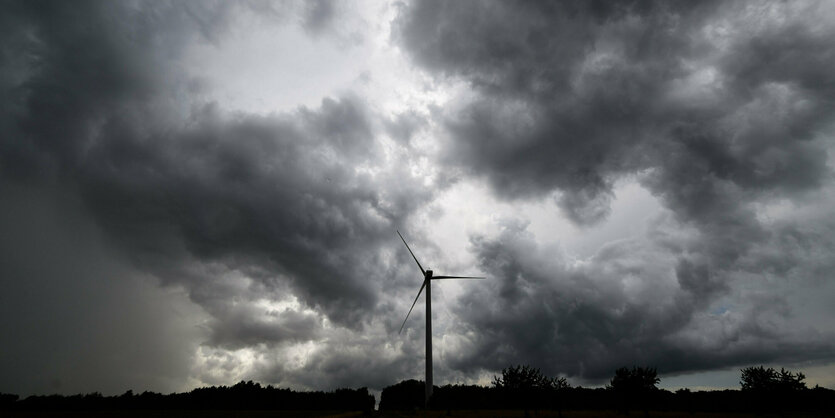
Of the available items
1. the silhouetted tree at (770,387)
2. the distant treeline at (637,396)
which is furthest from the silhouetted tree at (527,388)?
the silhouetted tree at (770,387)

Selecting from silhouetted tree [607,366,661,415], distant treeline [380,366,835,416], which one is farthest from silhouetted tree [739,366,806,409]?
silhouetted tree [607,366,661,415]

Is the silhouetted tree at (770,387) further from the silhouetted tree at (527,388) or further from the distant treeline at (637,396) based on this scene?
the silhouetted tree at (527,388)

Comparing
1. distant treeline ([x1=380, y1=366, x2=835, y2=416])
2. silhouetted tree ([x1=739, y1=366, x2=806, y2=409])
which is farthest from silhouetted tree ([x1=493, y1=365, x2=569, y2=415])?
silhouetted tree ([x1=739, y1=366, x2=806, y2=409])

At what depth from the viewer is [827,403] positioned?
103625mm

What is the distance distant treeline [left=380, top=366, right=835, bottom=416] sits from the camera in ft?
300

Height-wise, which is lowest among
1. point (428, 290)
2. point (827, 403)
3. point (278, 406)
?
point (278, 406)

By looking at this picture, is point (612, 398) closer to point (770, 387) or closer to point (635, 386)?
point (635, 386)

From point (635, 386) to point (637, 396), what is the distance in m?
1.94

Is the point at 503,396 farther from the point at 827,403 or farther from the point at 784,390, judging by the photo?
the point at 827,403

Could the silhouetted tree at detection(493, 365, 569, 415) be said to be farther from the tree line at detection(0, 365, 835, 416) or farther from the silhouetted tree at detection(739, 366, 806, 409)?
the silhouetted tree at detection(739, 366, 806, 409)

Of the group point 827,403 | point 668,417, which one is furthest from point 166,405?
point 827,403

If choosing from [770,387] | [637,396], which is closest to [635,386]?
[637,396]

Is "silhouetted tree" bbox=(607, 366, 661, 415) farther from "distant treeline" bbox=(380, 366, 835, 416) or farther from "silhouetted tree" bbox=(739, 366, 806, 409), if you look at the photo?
"silhouetted tree" bbox=(739, 366, 806, 409)

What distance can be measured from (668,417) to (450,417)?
3523 cm
